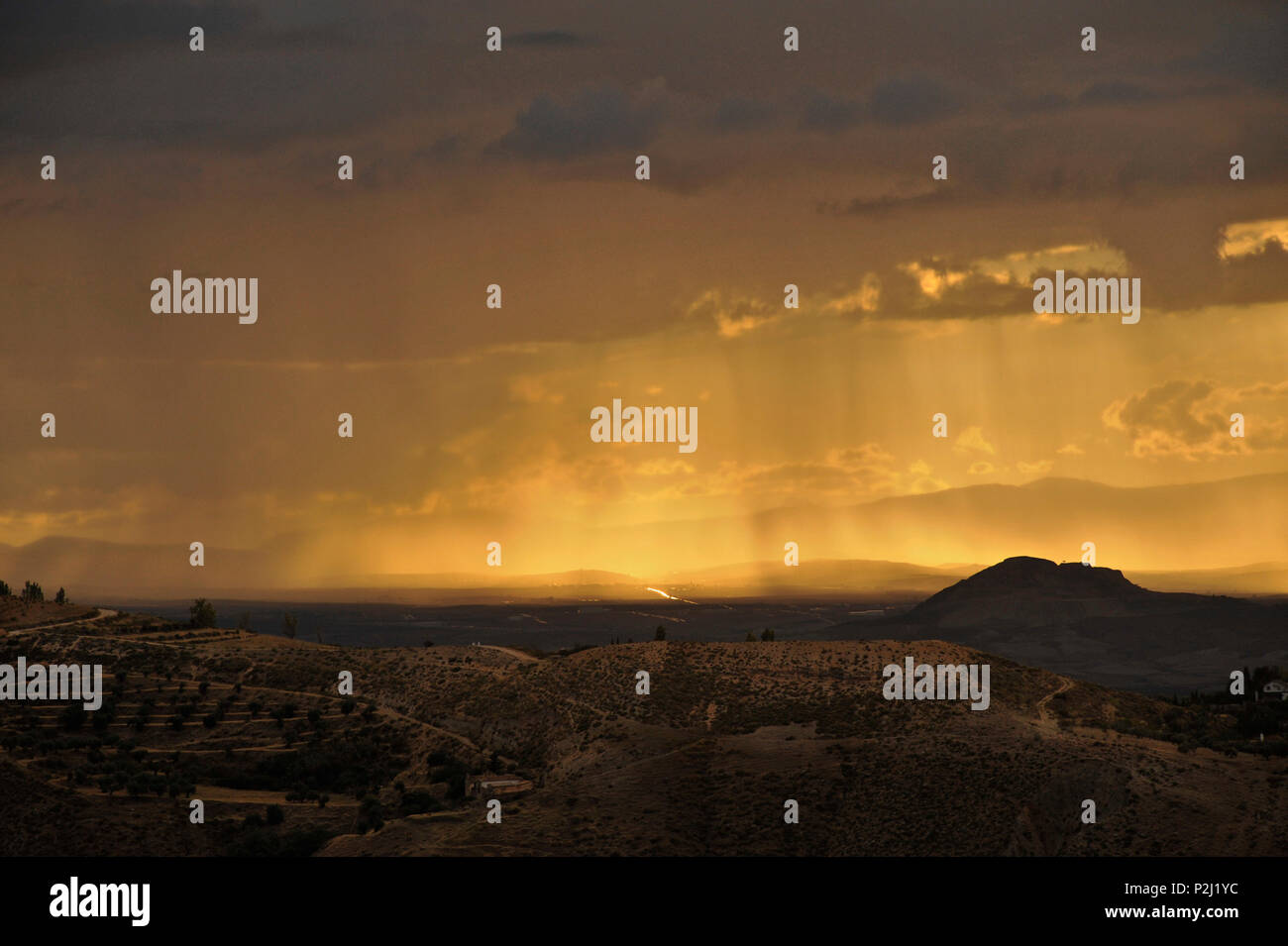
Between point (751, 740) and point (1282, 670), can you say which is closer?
point (751, 740)

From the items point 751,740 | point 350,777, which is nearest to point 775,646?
point 751,740

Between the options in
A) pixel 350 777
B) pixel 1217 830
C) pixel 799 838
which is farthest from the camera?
pixel 350 777

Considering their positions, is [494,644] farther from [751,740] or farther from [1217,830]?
[1217,830]

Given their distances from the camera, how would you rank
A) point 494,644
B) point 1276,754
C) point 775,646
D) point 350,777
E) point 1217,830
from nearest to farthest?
point 1217,830 < point 1276,754 < point 350,777 < point 775,646 < point 494,644

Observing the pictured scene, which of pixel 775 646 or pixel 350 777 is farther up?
pixel 775 646

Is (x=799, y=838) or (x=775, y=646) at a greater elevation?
(x=775, y=646)
